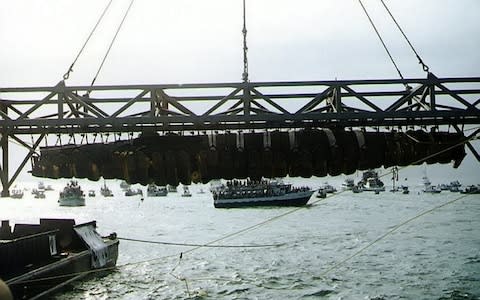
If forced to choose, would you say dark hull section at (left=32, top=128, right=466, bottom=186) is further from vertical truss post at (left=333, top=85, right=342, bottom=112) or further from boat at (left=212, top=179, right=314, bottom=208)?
boat at (left=212, top=179, right=314, bottom=208)

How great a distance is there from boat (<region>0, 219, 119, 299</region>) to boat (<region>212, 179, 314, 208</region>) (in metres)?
58.3

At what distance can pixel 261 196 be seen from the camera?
87.4 m

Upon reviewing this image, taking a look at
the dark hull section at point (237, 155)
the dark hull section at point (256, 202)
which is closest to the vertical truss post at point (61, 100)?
the dark hull section at point (237, 155)

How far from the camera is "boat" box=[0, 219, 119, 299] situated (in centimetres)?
1888

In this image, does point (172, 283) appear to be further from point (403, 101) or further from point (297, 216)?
point (297, 216)

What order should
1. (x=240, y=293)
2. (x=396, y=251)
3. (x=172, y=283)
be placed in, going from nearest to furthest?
(x=240, y=293)
(x=172, y=283)
(x=396, y=251)

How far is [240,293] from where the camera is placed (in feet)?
78.4

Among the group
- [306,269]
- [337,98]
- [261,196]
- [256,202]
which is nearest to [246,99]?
[337,98]

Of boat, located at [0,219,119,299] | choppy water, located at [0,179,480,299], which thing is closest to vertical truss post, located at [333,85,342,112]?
choppy water, located at [0,179,480,299]

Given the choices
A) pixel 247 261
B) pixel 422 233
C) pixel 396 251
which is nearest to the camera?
pixel 247 261

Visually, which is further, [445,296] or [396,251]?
[396,251]

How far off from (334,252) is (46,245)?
2548 cm

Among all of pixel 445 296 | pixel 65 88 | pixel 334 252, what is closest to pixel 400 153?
pixel 65 88

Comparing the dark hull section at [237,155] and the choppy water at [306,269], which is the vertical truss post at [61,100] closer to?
the dark hull section at [237,155]
